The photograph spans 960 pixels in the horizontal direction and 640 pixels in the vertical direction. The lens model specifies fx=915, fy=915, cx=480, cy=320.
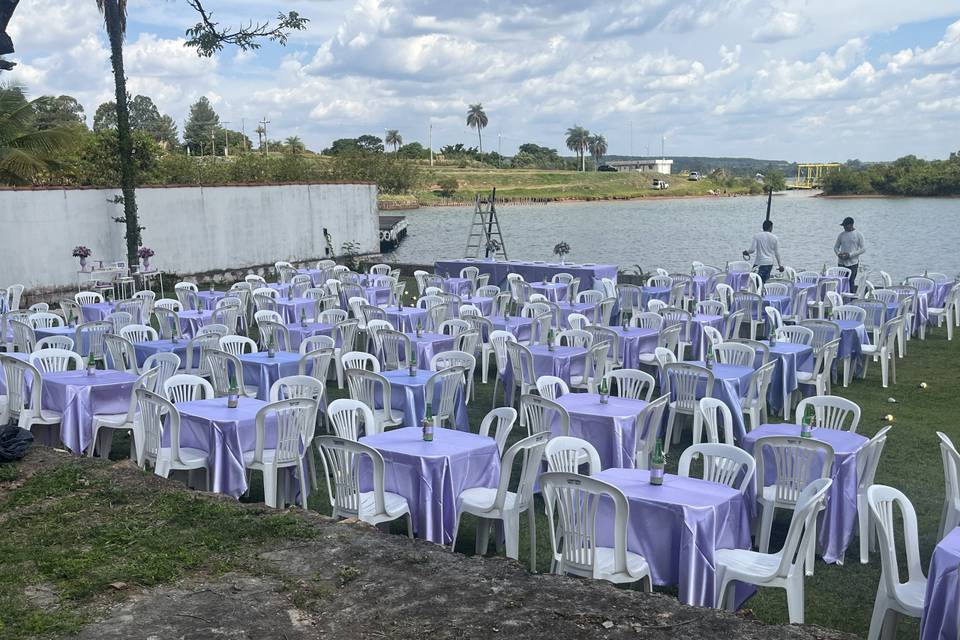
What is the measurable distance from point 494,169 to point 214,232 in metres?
73.7

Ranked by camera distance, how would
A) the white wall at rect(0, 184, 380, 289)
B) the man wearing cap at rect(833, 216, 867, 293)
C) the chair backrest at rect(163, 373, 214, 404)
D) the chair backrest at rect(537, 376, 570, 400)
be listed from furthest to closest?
the white wall at rect(0, 184, 380, 289)
the man wearing cap at rect(833, 216, 867, 293)
the chair backrest at rect(537, 376, 570, 400)
the chair backrest at rect(163, 373, 214, 404)

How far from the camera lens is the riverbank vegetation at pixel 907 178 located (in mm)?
56594

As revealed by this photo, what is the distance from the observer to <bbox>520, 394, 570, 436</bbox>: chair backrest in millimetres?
6469

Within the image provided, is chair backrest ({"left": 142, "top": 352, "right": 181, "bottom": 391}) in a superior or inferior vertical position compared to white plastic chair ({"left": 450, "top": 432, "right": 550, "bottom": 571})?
superior

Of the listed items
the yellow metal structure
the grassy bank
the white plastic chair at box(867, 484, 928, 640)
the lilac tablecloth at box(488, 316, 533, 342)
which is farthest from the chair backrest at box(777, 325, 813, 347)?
the yellow metal structure

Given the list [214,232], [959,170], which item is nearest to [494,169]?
[959,170]

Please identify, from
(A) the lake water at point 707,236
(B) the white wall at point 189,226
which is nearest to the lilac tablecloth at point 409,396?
(B) the white wall at point 189,226

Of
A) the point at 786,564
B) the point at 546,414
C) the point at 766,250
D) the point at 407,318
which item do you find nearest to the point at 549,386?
the point at 546,414

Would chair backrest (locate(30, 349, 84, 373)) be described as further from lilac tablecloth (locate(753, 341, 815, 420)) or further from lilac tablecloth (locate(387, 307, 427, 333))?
lilac tablecloth (locate(753, 341, 815, 420))

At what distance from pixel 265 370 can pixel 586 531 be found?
4649mm

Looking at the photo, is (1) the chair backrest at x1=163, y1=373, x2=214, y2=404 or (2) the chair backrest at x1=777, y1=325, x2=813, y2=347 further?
(2) the chair backrest at x1=777, y1=325, x2=813, y2=347

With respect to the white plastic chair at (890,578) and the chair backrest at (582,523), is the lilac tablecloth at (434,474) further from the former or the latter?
the white plastic chair at (890,578)

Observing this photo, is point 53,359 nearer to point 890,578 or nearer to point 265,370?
point 265,370

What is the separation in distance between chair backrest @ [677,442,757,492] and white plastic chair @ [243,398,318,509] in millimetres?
2566
